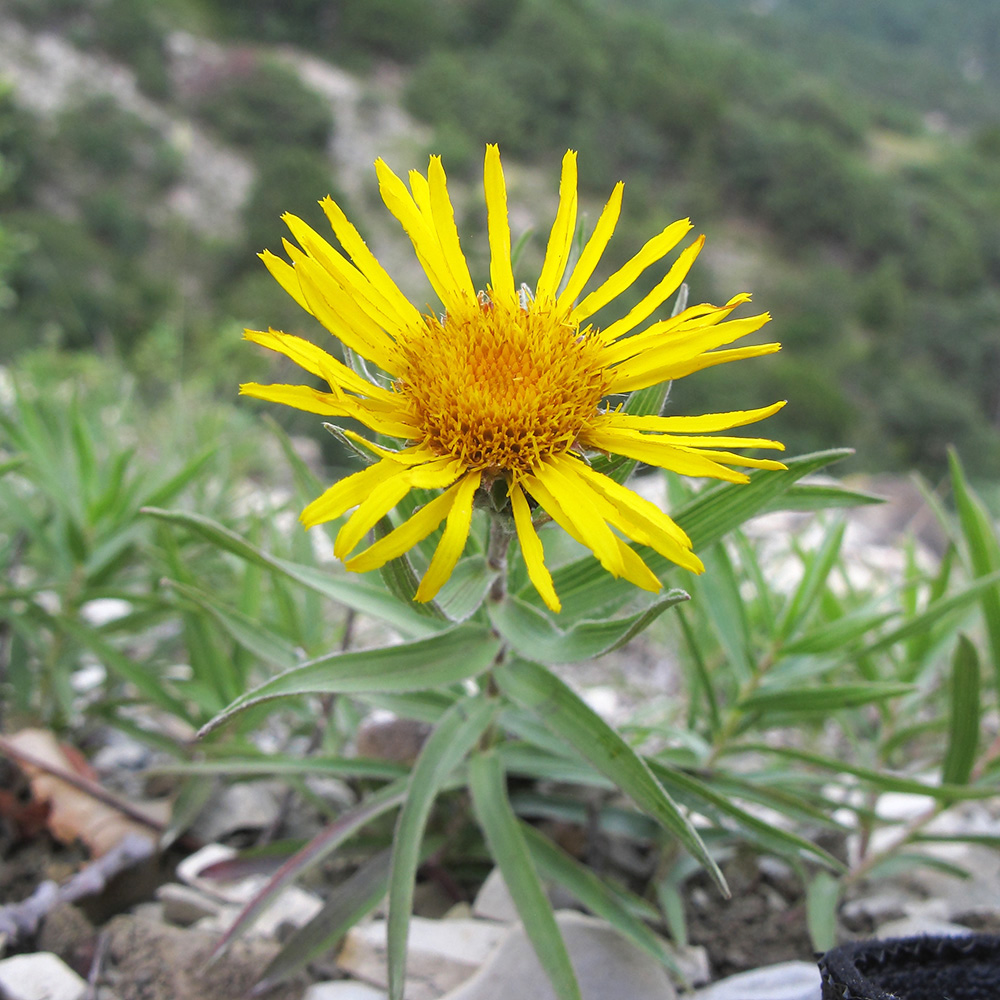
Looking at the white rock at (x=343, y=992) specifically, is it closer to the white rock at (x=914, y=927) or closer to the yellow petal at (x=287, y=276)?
the white rock at (x=914, y=927)

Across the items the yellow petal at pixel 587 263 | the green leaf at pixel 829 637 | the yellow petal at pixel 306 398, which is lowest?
the green leaf at pixel 829 637

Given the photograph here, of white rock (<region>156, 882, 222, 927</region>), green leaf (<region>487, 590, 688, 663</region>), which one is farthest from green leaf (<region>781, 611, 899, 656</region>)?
white rock (<region>156, 882, 222, 927</region>)

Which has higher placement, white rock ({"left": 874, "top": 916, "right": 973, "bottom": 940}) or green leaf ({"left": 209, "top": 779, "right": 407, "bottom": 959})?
green leaf ({"left": 209, "top": 779, "right": 407, "bottom": 959})

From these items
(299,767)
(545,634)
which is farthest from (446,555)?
(299,767)

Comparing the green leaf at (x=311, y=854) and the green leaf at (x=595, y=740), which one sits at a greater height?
the green leaf at (x=595, y=740)

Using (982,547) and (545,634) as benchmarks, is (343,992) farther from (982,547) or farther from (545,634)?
(982,547)

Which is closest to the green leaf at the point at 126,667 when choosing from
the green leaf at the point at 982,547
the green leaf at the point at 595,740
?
the green leaf at the point at 595,740

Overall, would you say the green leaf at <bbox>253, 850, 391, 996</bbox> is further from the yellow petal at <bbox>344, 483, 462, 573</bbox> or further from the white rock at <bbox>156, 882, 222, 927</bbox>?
the yellow petal at <bbox>344, 483, 462, 573</bbox>
